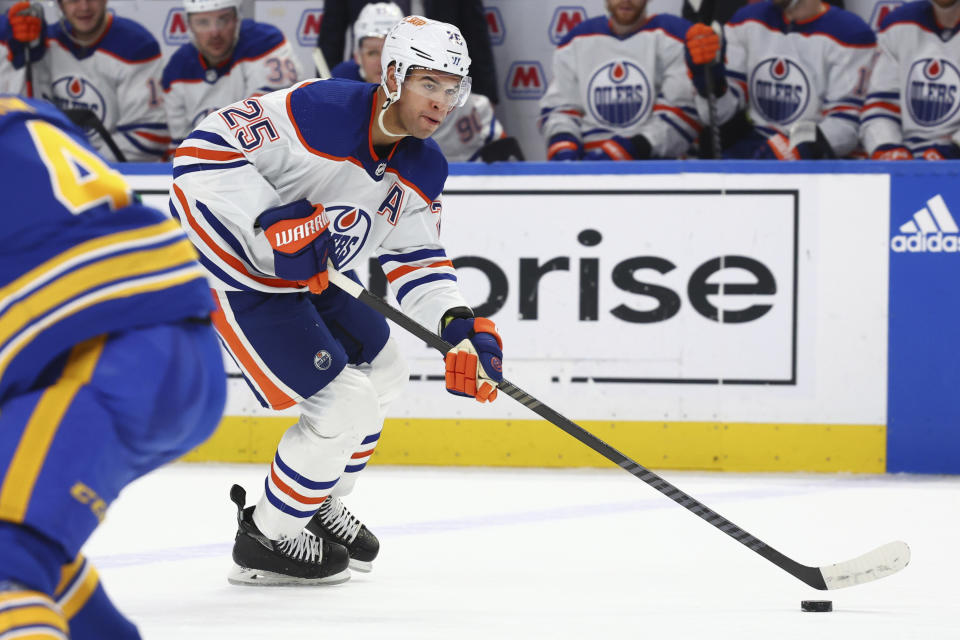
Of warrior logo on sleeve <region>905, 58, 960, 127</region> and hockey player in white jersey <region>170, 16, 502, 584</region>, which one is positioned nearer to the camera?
hockey player in white jersey <region>170, 16, 502, 584</region>

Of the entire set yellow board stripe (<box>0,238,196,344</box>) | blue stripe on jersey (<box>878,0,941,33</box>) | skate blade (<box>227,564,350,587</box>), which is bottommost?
skate blade (<box>227,564,350,587</box>)

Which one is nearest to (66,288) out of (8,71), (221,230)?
(221,230)

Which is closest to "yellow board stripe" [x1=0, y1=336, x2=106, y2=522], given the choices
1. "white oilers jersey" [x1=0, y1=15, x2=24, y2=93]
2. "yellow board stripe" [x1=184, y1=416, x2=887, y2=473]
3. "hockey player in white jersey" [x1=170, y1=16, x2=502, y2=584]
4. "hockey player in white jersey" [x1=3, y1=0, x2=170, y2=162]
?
"hockey player in white jersey" [x1=170, y1=16, x2=502, y2=584]

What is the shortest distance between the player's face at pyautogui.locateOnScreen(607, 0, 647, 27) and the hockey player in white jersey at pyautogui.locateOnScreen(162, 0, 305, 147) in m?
1.34

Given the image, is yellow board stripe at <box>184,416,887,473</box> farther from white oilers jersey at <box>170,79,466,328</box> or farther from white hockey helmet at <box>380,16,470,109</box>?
white hockey helmet at <box>380,16,470,109</box>

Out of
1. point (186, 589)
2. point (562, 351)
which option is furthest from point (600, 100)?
point (186, 589)

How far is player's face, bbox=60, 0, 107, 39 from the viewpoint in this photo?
5.57 metres

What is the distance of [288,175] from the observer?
2.84 metres

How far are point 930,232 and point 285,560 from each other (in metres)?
2.78

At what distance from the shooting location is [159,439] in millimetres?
1240

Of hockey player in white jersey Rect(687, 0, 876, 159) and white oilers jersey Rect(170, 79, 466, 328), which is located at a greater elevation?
hockey player in white jersey Rect(687, 0, 876, 159)

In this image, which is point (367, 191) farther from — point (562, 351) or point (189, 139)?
point (562, 351)

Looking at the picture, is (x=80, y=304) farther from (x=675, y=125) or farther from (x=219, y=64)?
(x=219, y=64)

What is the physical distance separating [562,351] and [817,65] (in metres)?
1.59
